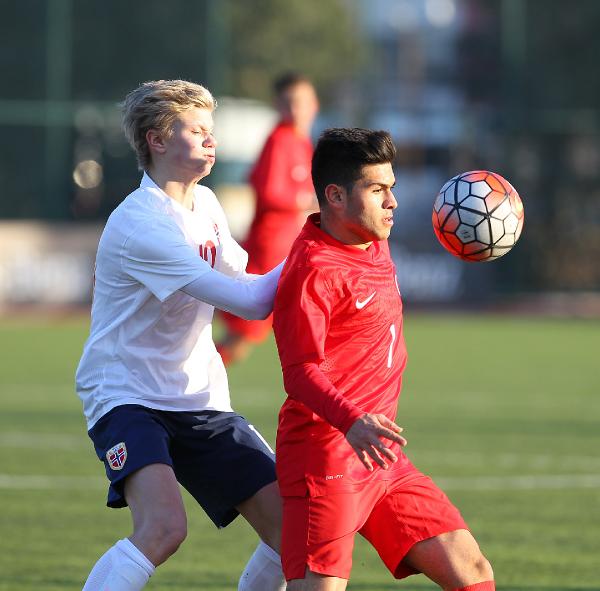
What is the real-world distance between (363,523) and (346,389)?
420 millimetres

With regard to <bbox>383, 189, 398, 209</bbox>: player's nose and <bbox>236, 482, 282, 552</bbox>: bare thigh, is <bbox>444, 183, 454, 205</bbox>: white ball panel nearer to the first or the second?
<bbox>383, 189, 398, 209</bbox>: player's nose

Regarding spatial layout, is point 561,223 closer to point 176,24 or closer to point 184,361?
point 176,24

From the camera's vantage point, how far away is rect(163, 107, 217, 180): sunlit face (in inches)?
194

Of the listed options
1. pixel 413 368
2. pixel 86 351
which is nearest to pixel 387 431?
pixel 86 351

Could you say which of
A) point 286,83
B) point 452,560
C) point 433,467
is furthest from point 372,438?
point 286,83

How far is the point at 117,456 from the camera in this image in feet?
15.4

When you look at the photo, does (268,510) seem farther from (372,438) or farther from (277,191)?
(277,191)

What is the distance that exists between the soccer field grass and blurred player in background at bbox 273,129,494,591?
1.62m

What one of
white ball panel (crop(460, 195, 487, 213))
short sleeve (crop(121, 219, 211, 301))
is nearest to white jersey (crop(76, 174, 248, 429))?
short sleeve (crop(121, 219, 211, 301))

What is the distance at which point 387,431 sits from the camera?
4164 mm

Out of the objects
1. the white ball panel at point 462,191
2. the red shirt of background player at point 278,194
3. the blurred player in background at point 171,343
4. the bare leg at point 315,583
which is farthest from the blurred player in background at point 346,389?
the red shirt of background player at point 278,194

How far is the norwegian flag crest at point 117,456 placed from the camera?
4684 mm

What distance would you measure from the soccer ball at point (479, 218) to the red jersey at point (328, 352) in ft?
1.46

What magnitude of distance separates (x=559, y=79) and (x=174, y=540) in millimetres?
20611
